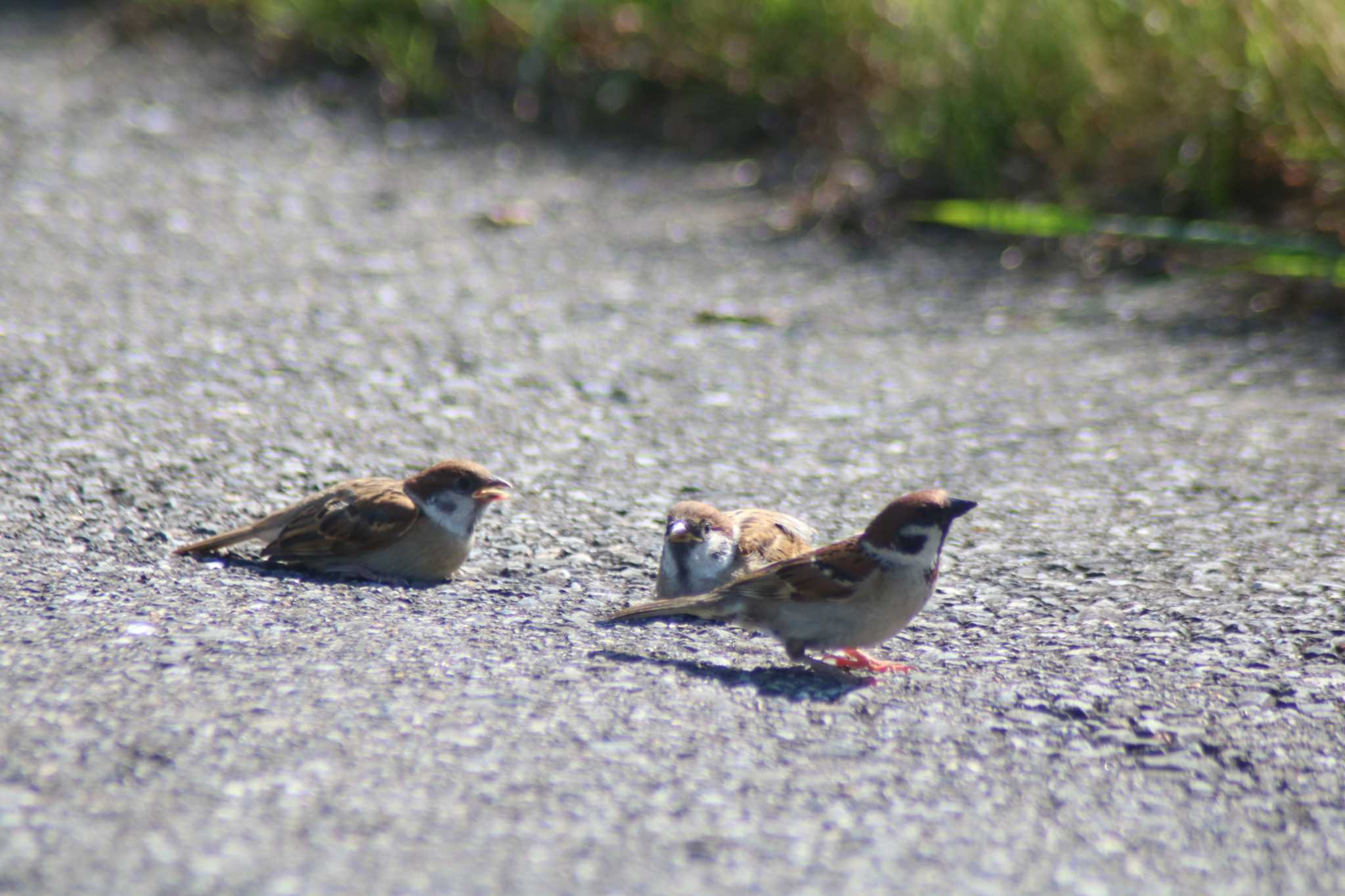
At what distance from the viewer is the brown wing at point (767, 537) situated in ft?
14.4

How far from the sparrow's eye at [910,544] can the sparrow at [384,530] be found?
4.28 feet

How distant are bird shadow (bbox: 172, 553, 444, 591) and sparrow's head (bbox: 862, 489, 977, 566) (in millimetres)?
1392

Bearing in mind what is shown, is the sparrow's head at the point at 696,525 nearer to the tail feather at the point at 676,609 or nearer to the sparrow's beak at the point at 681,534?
the sparrow's beak at the point at 681,534

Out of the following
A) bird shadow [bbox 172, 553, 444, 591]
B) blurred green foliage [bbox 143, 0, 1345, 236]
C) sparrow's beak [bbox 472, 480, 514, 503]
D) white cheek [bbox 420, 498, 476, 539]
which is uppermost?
blurred green foliage [bbox 143, 0, 1345, 236]

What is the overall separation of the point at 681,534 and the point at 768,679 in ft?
2.03

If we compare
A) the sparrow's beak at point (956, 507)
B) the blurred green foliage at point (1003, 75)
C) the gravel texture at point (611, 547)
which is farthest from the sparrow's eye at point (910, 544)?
the blurred green foliage at point (1003, 75)

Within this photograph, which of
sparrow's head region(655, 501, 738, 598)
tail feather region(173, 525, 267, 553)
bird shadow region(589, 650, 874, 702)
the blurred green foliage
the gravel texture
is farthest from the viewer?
the blurred green foliage

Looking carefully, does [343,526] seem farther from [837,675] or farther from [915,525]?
[915,525]

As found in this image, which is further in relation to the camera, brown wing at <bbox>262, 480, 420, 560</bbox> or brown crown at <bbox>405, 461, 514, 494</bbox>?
brown crown at <bbox>405, 461, 514, 494</bbox>

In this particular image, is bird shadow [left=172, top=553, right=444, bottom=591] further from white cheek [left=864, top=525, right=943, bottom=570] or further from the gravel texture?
white cheek [left=864, top=525, right=943, bottom=570]

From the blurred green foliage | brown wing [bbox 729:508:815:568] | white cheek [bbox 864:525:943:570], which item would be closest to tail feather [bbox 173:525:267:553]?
brown wing [bbox 729:508:815:568]

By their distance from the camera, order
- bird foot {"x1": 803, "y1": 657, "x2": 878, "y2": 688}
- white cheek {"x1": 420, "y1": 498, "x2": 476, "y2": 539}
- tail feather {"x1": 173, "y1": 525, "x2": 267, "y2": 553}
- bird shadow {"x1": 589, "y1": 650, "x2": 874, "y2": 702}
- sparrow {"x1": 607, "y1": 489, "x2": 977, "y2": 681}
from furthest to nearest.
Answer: white cheek {"x1": 420, "y1": 498, "x2": 476, "y2": 539} < tail feather {"x1": 173, "y1": 525, "x2": 267, "y2": 553} < sparrow {"x1": 607, "y1": 489, "x2": 977, "y2": 681} < bird foot {"x1": 803, "y1": 657, "x2": 878, "y2": 688} < bird shadow {"x1": 589, "y1": 650, "x2": 874, "y2": 702}

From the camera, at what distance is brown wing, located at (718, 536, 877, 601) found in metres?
3.88

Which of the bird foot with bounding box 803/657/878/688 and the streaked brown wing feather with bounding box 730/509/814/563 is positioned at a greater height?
the streaked brown wing feather with bounding box 730/509/814/563
